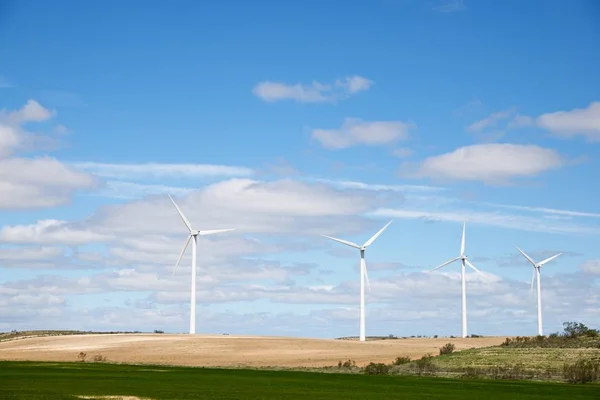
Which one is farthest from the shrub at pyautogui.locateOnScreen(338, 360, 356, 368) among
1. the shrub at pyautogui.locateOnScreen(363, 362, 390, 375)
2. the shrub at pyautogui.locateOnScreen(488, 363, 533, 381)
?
the shrub at pyautogui.locateOnScreen(488, 363, 533, 381)

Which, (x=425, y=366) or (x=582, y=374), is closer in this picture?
(x=582, y=374)

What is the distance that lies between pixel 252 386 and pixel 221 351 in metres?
45.7

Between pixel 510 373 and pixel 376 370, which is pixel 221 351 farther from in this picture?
pixel 510 373

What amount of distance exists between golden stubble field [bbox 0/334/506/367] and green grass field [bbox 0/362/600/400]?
1929cm

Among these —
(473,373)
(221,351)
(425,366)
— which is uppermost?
(221,351)

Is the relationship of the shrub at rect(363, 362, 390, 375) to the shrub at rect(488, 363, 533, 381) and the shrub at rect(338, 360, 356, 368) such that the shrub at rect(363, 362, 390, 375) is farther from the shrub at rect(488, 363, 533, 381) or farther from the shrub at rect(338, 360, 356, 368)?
the shrub at rect(488, 363, 533, 381)

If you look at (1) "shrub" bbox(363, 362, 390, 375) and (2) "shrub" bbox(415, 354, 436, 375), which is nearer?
(1) "shrub" bbox(363, 362, 390, 375)

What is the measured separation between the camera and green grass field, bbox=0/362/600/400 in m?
42.2

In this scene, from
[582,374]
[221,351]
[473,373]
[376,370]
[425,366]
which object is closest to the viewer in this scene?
[582,374]

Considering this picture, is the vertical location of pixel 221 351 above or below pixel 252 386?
above

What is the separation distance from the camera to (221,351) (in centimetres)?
9269

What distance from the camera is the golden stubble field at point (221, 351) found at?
8225 centimetres

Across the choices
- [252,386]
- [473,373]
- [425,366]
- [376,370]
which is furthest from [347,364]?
[252,386]

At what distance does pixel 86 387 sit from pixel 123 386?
194 centimetres
